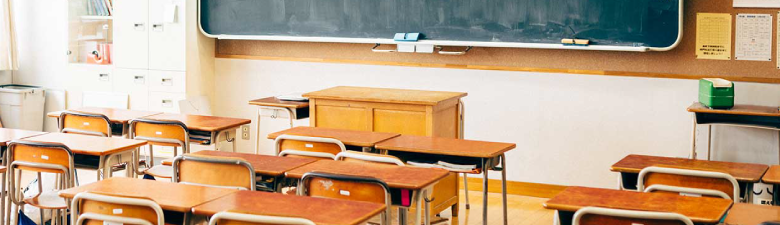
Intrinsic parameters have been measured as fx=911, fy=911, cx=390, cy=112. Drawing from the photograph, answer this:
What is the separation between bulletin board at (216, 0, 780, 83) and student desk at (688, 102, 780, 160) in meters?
0.46

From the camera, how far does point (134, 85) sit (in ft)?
26.9

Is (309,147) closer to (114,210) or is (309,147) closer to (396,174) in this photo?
(396,174)

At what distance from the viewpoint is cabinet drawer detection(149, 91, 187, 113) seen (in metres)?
8.02

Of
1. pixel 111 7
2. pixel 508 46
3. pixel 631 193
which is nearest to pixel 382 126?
pixel 508 46

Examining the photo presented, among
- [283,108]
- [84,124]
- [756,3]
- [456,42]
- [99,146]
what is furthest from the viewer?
[456,42]

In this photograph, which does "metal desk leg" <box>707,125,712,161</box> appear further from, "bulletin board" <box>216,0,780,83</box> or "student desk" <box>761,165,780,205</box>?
"student desk" <box>761,165,780,205</box>

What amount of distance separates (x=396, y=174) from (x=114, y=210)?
123cm

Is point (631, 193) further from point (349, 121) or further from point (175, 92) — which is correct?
point (175, 92)

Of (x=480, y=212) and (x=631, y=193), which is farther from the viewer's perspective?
(x=480, y=212)

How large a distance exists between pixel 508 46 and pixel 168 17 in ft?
9.94

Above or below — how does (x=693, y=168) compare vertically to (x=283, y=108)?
below

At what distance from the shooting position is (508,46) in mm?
6809

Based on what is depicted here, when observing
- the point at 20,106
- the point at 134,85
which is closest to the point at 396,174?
the point at 134,85

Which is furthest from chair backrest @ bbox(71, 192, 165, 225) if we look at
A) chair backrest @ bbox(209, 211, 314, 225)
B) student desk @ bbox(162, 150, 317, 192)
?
student desk @ bbox(162, 150, 317, 192)
